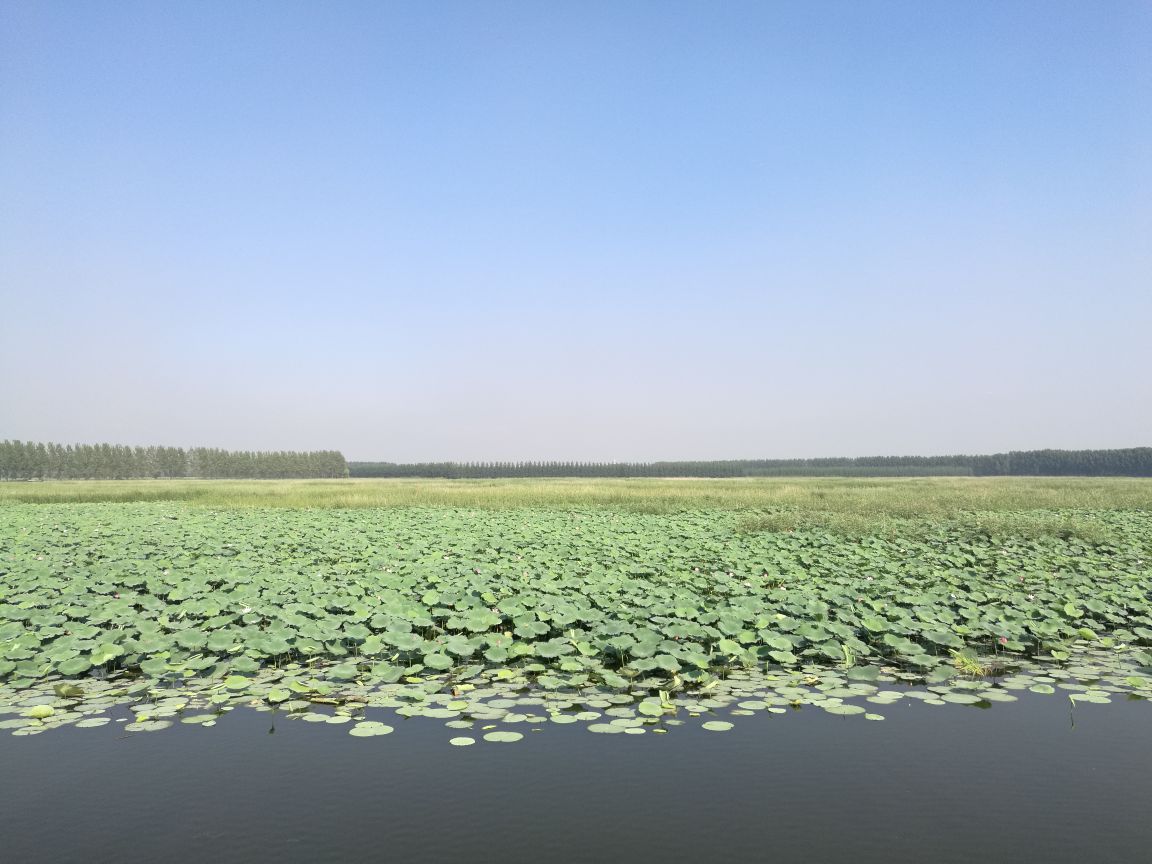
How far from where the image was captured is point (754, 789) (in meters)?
4.57

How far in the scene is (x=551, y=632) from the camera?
812 cm

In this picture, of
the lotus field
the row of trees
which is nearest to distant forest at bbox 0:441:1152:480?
the row of trees

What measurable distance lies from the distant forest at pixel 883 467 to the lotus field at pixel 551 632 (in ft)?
341

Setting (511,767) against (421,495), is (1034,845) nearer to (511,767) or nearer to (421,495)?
(511,767)

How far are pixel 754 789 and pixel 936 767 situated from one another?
1271 mm

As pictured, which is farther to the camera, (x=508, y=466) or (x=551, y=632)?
(x=508, y=466)

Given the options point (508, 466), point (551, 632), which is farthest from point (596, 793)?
point (508, 466)

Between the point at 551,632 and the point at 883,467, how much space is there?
133606mm

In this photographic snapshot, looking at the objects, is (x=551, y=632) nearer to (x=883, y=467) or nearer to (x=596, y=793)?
(x=596, y=793)

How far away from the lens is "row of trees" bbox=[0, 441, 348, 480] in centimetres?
11269

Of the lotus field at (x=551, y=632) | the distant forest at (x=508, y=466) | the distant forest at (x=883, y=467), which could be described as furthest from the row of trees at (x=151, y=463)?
the lotus field at (x=551, y=632)

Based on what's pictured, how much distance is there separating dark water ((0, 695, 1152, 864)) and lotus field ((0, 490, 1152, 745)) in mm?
285

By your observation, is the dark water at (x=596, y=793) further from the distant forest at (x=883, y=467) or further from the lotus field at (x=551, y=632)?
A: the distant forest at (x=883, y=467)

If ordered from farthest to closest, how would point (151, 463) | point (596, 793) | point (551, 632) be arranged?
point (151, 463) < point (551, 632) < point (596, 793)
